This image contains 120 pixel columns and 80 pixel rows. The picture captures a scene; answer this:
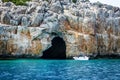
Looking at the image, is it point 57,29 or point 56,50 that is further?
point 56,50

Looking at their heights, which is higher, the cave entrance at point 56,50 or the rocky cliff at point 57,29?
the rocky cliff at point 57,29

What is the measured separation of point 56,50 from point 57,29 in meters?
9.07

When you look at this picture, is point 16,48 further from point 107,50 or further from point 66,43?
point 107,50

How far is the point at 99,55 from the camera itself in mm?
84625

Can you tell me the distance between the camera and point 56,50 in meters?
87.4

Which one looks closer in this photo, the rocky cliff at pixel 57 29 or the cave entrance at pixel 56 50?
the rocky cliff at pixel 57 29

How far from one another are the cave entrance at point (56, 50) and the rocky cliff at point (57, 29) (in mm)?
5210

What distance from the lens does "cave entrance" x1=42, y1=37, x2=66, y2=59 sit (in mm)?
86000

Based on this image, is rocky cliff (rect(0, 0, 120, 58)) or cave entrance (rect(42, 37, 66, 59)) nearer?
rocky cliff (rect(0, 0, 120, 58))

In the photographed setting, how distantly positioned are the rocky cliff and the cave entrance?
5.21m

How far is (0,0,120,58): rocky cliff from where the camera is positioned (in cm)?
7775

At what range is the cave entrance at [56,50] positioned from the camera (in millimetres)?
86000

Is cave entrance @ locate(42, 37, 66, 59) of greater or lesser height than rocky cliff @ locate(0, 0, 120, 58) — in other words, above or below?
below

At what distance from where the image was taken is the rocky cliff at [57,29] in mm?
77750
